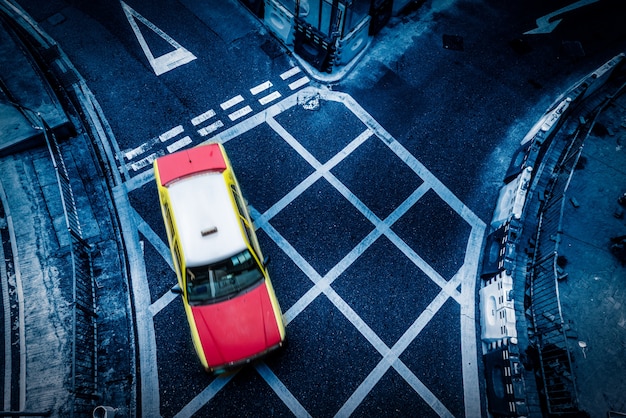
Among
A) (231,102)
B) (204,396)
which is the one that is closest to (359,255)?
(204,396)

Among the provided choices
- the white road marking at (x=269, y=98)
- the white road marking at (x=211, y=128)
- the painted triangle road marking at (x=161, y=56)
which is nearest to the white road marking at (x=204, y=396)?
the white road marking at (x=211, y=128)

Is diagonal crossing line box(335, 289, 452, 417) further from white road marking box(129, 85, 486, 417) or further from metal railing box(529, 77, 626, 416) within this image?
metal railing box(529, 77, 626, 416)

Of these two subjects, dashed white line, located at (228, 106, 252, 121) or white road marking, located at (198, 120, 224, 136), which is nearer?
white road marking, located at (198, 120, 224, 136)

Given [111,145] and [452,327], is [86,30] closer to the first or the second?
[111,145]

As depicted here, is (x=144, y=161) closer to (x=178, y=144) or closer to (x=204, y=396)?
(x=178, y=144)

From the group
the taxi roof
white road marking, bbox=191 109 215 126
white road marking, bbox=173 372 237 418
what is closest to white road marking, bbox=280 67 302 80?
white road marking, bbox=191 109 215 126

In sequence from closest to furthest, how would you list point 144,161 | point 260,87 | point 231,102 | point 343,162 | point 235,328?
1. point 235,328
2. point 144,161
3. point 343,162
4. point 231,102
5. point 260,87

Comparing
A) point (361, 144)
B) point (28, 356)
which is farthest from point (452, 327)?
point (28, 356)
